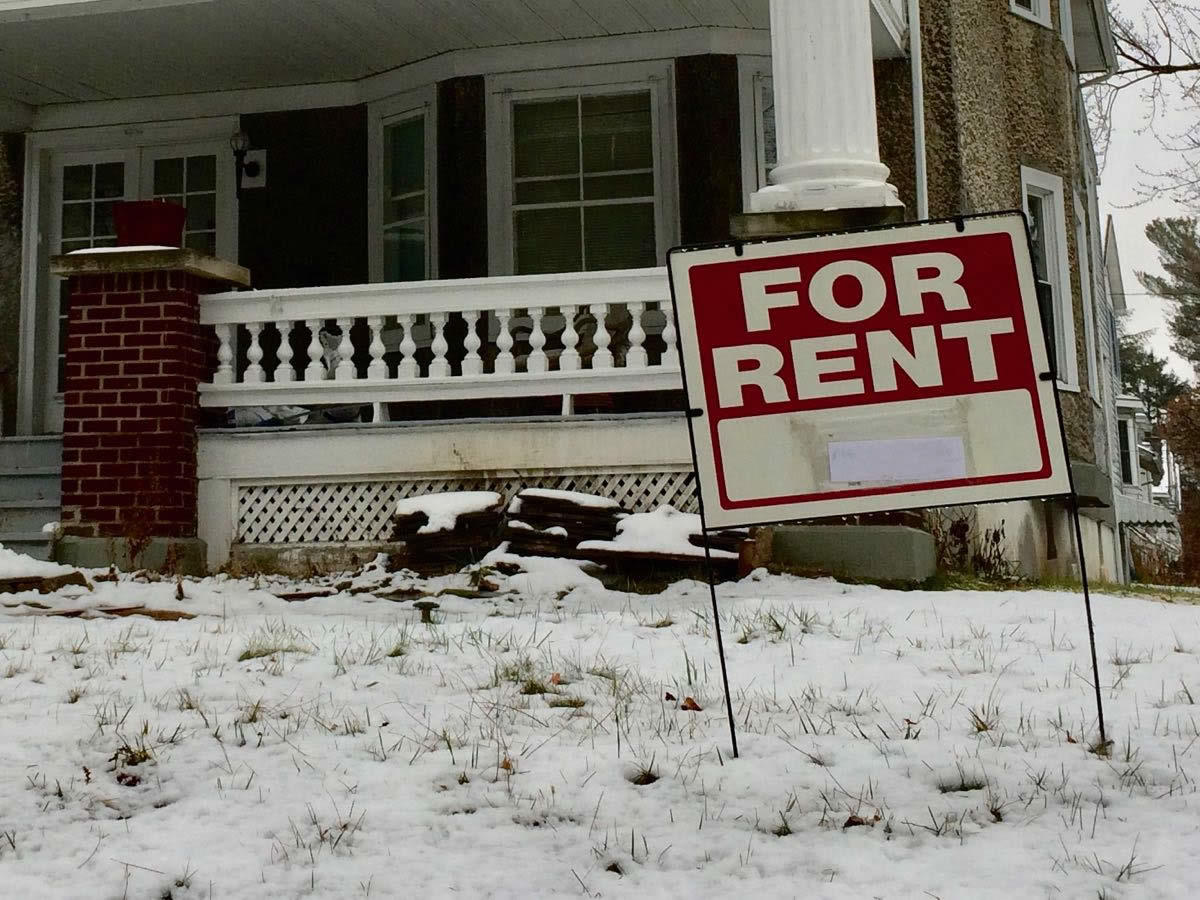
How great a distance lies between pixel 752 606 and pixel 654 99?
17.8ft

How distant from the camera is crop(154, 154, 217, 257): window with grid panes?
1184 centimetres

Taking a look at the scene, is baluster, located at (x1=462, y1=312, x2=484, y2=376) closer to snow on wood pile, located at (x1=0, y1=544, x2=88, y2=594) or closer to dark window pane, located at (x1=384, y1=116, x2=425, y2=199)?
snow on wood pile, located at (x1=0, y1=544, x2=88, y2=594)

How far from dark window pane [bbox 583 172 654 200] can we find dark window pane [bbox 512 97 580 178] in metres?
0.17

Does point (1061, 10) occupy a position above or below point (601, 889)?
above

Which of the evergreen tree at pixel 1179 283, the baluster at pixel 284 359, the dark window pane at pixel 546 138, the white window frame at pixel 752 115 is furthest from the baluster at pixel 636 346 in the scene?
the evergreen tree at pixel 1179 283

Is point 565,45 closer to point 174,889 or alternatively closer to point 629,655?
point 629,655

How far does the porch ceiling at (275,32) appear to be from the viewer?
32.1ft

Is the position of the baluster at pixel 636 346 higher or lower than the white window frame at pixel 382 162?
lower

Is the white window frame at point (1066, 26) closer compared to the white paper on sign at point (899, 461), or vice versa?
the white paper on sign at point (899, 461)

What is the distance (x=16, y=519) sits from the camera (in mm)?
8602

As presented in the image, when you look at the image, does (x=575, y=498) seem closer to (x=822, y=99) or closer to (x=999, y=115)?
(x=822, y=99)

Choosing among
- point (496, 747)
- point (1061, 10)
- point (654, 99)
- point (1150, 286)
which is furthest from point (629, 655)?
point (1150, 286)

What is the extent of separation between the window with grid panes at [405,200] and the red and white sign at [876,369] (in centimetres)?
743

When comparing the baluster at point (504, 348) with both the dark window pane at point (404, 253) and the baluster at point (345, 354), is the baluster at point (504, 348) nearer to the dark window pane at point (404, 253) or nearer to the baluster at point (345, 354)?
the baluster at point (345, 354)
